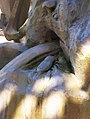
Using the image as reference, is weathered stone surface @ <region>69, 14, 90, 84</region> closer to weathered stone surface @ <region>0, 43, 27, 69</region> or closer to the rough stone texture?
the rough stone texture

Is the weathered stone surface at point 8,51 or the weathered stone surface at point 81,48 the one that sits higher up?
the weathered stone surface at point 81,48

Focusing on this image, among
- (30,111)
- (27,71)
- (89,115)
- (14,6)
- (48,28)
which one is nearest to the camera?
(89,115)

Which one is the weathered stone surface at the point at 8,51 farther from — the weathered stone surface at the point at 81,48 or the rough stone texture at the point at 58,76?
the weathered stone surface at the point at 81,48

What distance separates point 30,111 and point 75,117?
30 cm

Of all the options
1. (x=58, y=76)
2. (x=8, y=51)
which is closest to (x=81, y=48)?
(x=58, y=76)

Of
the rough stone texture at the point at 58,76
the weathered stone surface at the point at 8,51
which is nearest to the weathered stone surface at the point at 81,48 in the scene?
the rough stone texture at the point at 58,76

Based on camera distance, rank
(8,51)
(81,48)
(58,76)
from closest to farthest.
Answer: (81,48), (58,76), (8,51)

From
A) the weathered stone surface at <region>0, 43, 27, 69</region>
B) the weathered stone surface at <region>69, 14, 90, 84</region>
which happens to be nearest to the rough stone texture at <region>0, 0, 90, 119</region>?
the weathered stone surface at <region>69, 14, 90, 84</region>

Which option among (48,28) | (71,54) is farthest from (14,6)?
(71,54)

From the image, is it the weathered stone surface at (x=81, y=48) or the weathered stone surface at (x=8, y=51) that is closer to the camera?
the weathered stone surface at (x=81, y=48)

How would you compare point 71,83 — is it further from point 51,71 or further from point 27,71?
point 27,71

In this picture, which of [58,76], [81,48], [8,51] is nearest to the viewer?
[81,48]

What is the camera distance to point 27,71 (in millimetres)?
2256

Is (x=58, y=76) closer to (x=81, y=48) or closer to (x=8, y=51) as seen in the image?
(x=81, y=48)
